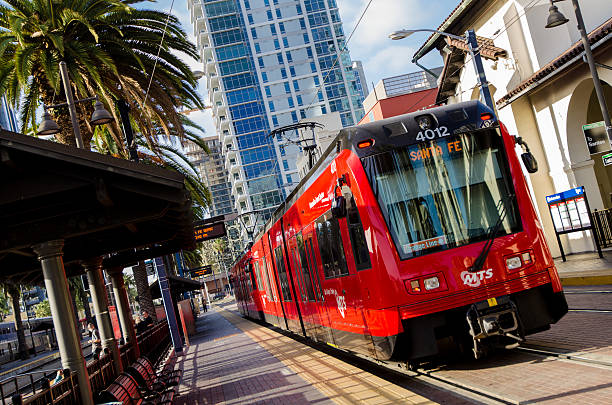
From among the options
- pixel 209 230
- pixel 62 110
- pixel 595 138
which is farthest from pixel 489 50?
pixel 62 110

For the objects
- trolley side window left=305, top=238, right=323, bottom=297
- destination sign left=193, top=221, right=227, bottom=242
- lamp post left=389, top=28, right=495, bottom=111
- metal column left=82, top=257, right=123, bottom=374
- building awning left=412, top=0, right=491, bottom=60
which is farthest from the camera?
building awning left=412, top=0, right=491, bottom=60

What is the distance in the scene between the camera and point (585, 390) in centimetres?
614

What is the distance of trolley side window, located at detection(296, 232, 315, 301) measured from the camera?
12664mm

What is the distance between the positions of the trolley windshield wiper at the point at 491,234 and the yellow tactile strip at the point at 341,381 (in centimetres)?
181

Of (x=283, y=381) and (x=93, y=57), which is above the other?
(x=93, y=57)

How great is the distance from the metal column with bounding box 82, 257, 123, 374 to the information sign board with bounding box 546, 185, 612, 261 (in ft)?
41.2

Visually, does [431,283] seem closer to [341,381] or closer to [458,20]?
[341,381]

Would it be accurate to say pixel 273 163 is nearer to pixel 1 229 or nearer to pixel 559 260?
pixel 559 260

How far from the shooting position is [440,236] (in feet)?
27.2

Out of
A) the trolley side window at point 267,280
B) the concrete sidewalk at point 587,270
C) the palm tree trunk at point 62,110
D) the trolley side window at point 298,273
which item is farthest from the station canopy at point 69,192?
the trolley side window at point 267,280

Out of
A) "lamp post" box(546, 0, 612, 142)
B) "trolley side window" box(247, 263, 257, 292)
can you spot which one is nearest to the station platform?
"trolley side window" box(247, 263, 257, 292)

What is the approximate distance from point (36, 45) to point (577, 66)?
50.1 ft

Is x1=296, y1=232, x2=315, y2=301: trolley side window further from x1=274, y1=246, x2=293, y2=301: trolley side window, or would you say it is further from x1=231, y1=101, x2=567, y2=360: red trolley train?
x1=231, y1=101, x2=567, y2=360: red trolley train

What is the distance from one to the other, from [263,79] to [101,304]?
96.4m
